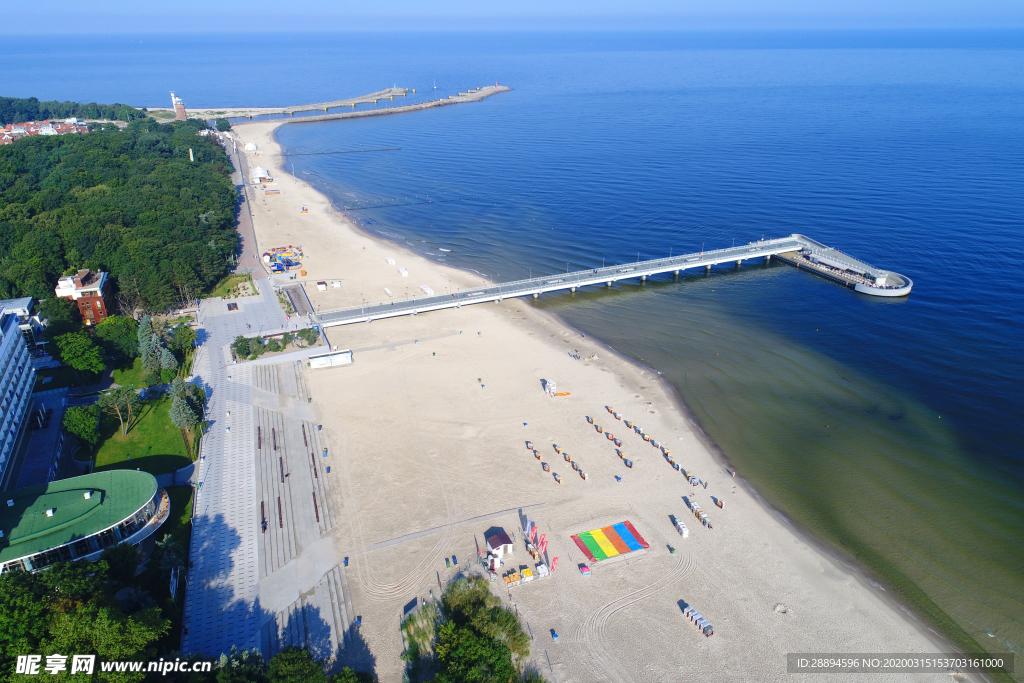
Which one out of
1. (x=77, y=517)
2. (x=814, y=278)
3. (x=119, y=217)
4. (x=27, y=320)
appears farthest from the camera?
(x=119, y=217)

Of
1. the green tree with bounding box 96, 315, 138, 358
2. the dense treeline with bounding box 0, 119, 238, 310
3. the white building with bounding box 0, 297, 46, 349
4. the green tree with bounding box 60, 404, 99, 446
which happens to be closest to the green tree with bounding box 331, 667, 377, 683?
the green tree with bounding box 60, 404, 99, 446

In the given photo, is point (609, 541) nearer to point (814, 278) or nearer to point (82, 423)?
point (82, 423)

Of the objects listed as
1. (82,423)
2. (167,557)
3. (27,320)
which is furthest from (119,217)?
(167,557)

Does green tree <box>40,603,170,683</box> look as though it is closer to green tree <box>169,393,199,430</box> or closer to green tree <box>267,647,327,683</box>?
green tree <box>267,647,327,683</box>

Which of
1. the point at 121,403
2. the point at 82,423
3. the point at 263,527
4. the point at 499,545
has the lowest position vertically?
the point at 499,545

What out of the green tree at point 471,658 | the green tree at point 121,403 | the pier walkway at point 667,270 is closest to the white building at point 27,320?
the green tree at point 121,403

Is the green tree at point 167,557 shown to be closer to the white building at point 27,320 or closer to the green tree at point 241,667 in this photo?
the green tree at point 241,667
